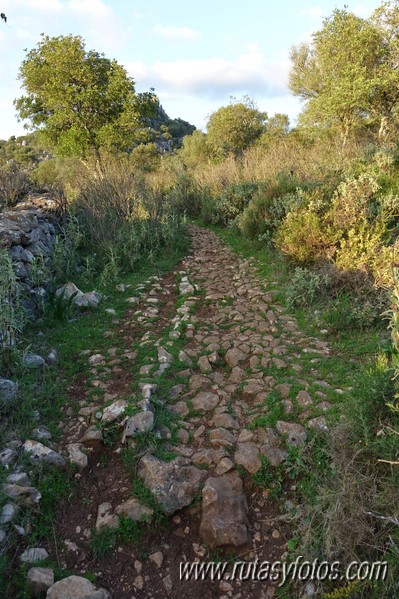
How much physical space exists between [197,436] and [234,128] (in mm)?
21954

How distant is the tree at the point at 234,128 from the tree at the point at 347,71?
18.1ft

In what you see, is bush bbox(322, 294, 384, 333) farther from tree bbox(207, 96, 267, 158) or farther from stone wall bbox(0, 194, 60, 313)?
tree bbox(207, 96, 267, 158)

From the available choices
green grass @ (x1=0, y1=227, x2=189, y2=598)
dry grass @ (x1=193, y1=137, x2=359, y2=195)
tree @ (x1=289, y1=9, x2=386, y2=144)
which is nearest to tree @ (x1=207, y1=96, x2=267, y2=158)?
tree @ (x1=289, y1=9, x2=386, y2=144)

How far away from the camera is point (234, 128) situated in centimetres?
2189

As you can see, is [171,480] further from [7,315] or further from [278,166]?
[278,166]

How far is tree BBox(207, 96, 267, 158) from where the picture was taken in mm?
21734

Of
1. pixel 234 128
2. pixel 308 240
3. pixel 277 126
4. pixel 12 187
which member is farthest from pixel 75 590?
pixel 277 126

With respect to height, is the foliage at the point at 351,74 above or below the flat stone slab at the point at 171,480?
above

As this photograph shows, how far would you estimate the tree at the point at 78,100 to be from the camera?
50.9 ft

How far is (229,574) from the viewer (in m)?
2.05

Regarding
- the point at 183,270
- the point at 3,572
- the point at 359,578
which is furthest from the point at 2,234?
the point at 359,578

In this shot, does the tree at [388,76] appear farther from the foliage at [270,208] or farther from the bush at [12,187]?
the bush at [12,187]

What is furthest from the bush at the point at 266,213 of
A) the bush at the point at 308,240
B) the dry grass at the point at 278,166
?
the bush at the point at 308,240

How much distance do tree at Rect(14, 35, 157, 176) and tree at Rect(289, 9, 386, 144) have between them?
→ 763 cm
